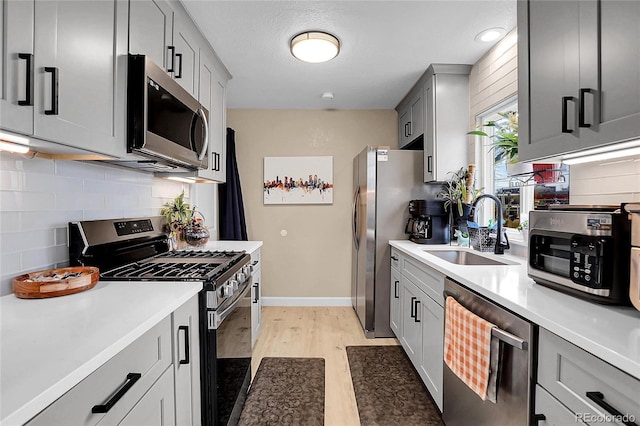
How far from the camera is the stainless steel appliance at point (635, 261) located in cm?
96

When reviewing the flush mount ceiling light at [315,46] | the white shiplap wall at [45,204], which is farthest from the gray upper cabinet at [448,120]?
the white shiplap wall at [45,204]

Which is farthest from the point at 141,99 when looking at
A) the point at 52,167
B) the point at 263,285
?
the point at 263,285

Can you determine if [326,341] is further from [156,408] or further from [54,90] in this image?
[54,90]

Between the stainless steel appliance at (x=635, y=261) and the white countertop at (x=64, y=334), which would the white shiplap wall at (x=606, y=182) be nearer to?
the stainless steel appliance at (x=635, y=261)

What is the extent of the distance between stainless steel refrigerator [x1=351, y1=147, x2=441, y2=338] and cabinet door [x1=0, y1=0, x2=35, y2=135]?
255 cm

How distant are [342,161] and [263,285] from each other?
73.9 inches

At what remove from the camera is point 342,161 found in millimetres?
4098

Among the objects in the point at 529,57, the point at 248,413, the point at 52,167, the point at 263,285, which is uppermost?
the point at 529,57

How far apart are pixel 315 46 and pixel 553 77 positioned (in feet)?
5.15

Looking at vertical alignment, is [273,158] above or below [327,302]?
above

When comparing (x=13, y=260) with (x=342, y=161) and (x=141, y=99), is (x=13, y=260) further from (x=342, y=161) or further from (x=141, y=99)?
(x=342, y=161)

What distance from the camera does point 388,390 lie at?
223 cm

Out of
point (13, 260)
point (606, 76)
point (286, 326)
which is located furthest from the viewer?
point (286, 326)

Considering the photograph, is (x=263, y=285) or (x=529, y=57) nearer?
(x=529, y=57)
